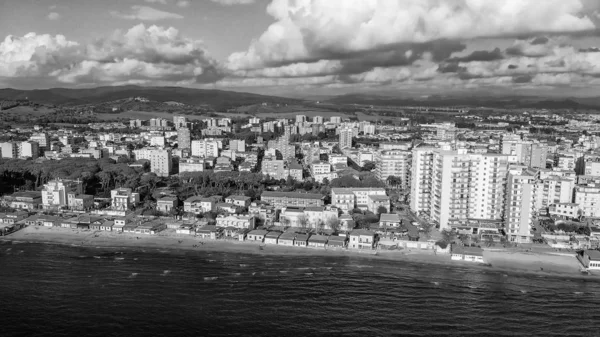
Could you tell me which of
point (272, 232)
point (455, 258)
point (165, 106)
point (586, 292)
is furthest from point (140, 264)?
point (165, 106)

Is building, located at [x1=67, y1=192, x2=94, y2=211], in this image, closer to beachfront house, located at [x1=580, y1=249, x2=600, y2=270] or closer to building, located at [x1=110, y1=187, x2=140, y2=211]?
building, located at [x1=110, y1=187, x2=140, y2=211]

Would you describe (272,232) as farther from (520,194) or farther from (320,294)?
(520,194)

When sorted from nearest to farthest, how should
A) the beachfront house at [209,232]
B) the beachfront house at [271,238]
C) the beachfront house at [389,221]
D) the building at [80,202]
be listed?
the beachfront house at [271,238]
the beachfront house at [209,232]
the beachfront house at [389,221]
the building at [80,202]

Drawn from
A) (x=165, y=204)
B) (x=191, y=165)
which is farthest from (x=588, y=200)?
(x=191, y=165)

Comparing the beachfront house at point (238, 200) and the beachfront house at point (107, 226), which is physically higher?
the beachfront house at point (238, 200)

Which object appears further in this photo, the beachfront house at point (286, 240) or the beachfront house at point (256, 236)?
the beachfront house at point (256, 236)

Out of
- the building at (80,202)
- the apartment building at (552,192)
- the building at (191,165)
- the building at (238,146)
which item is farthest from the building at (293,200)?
the building at (238,146)

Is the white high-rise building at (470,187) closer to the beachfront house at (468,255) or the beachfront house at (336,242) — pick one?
the beachfront house at (468,255)

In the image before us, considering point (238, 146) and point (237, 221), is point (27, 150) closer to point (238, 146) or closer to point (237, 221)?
point (238, 146)
